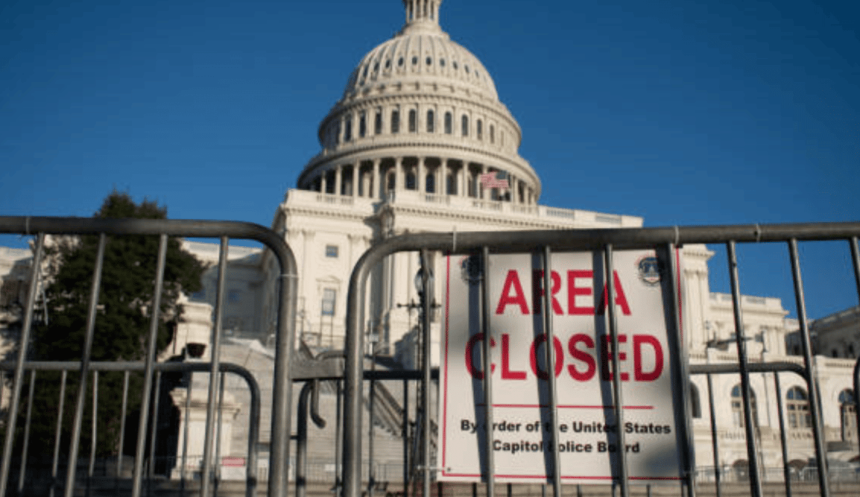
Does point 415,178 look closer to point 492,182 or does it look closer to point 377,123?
point 377,123

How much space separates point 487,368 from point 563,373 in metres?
0.46

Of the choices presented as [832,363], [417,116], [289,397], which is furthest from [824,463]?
[417,116]

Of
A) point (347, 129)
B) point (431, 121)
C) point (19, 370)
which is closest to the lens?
point (19, 370)

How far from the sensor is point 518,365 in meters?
4.80

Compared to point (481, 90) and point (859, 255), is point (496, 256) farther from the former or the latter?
point (481, 90)

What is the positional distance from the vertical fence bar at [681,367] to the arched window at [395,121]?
8049 cm

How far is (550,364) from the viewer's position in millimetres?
4680

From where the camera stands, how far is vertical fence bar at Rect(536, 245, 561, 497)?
15.0 feet

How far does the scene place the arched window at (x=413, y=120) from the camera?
83919 millimetres

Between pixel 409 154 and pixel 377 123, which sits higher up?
pixel 377 123

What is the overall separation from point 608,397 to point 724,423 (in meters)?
33.6

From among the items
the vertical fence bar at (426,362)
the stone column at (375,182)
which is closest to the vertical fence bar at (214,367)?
the vertical fence bar at (426,362)

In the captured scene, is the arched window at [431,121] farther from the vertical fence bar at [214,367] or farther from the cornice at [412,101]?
the vertical fence bar at [214,367]

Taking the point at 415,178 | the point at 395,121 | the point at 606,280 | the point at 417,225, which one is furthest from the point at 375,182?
the point at 606,280
